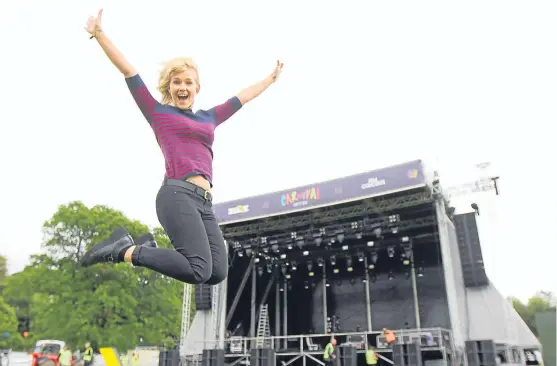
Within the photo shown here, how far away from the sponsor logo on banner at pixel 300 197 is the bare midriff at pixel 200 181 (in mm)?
11226

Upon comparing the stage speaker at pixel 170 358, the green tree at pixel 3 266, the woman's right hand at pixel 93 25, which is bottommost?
the stage speaker at pixel 170 358

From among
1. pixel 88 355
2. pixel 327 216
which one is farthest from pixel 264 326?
pixel 88 355

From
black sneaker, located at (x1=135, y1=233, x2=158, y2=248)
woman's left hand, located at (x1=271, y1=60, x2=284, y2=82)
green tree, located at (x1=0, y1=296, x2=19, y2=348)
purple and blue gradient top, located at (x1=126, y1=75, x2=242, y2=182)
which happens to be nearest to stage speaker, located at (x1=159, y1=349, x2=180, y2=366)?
black sneaker, located at (x1=135, y1=233, x2=158, y2=248)

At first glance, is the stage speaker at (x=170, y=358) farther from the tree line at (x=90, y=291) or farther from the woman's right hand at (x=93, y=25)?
the woman's right hand at (x=93, y=25)

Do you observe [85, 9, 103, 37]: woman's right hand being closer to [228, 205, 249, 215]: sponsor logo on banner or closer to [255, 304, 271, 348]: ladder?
[228, 205, 249, 215]: sponsor logo on banner

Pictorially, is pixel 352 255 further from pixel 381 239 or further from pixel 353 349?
pixel 353 349

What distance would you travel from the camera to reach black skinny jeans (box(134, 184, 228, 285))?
6.72 ft

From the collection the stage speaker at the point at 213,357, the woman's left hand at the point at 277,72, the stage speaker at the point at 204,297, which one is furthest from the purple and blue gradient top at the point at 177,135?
the stage speaker at the point at 204,297

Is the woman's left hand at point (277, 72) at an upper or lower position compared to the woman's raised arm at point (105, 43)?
upper

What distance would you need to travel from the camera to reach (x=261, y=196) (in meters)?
14.3

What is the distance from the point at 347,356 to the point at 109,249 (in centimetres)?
1093

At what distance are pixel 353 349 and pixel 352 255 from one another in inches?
184

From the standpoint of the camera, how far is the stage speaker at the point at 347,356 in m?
11.9

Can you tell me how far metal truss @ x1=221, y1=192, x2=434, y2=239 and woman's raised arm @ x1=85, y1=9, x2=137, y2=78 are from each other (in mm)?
11375
